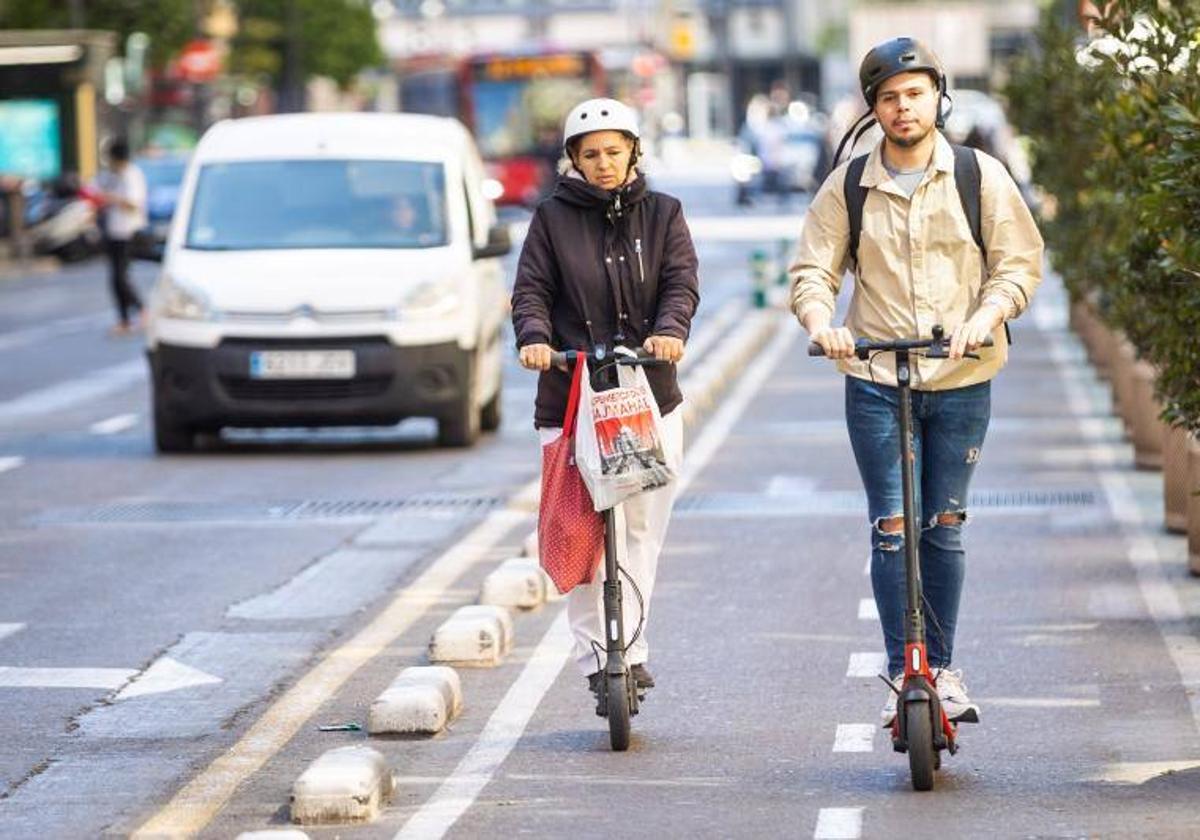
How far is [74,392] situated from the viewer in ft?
74.0

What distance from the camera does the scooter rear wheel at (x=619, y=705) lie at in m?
8.30

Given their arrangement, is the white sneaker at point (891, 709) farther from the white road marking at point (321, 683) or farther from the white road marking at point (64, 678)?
the white road marking at point (64, 678)

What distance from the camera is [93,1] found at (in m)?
60.7

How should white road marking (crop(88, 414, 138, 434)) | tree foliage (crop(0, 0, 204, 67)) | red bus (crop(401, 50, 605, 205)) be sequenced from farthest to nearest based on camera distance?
tree foliage (crop(0, 0, 204, 67)) → red bus (crop(401, 50, 605, 205)) → white road marking (crop(88, 414, 138, 434))

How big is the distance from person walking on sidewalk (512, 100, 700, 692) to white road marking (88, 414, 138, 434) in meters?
11.0

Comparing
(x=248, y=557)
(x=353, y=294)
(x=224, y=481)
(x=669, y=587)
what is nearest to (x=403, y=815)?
(x=669, y=587)

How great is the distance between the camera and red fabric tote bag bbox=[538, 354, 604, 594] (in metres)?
8.45

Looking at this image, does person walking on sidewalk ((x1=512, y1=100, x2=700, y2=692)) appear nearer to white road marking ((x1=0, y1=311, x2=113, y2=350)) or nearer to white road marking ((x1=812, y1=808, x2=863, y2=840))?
white road marking ((x1=812, y1=808, x2=863, y2=840))

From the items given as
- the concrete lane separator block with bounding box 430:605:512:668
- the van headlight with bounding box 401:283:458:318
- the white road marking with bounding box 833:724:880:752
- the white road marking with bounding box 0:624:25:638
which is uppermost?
the white road marking with bounding box 833:724:880:752

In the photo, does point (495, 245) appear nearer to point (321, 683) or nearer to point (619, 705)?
point (321, 683)

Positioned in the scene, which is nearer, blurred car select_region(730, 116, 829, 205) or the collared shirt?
the collared shirt

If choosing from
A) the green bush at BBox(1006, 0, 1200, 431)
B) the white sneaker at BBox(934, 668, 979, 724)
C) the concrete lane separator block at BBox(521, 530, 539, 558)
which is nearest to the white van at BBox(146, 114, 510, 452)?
the green bush at BBox(1006, 0, 1200, 431)

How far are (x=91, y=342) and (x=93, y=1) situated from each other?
33693mm

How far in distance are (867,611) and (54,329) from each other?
2050 centimetres
